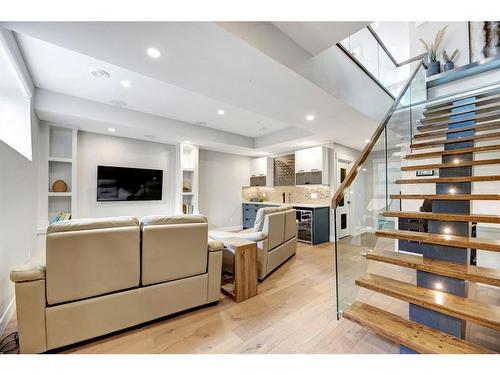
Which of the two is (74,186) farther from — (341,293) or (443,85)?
(443,85)

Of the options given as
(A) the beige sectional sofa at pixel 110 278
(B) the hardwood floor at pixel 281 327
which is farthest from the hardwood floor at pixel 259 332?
(A) the beige sectional sofa at pixel 110 278

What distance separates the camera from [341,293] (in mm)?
2039

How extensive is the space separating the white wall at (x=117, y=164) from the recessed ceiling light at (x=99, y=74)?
2.19 metres

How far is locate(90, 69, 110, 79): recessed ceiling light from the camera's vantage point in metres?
2.85

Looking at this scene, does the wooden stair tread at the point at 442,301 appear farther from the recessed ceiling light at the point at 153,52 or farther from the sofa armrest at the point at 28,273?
the recessed ceiling light at the point at 153,52

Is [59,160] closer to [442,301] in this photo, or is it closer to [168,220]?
[168,220]

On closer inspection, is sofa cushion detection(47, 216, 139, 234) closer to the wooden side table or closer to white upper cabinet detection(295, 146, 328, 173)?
the wooden side table

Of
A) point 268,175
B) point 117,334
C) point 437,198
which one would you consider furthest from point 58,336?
point 268,175

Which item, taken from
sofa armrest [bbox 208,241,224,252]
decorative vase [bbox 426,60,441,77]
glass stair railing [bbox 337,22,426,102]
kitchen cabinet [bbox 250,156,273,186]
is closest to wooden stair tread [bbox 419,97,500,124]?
glass stair railing [bbox 337,22,426,102]

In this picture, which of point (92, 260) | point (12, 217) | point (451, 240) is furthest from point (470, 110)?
point (12, 217)

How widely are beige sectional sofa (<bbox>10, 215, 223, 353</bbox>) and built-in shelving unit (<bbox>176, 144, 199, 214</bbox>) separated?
3.47 metres

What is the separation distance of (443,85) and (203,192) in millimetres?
6335

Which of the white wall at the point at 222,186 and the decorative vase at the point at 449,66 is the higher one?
the decorative vase at the point at 449,66

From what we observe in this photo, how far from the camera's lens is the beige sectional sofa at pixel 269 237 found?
3023mm
